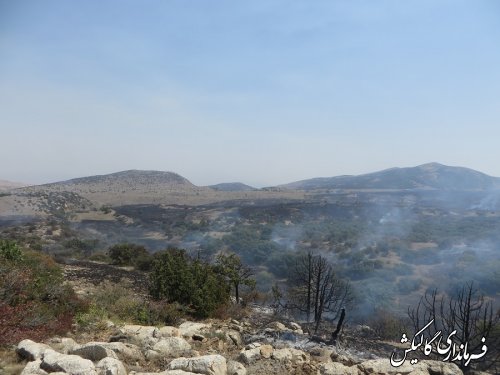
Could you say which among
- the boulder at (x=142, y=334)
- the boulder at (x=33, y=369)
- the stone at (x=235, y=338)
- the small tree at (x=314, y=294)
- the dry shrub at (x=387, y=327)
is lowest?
the dry shrub at (x=387, y=327)

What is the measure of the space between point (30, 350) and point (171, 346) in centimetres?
248

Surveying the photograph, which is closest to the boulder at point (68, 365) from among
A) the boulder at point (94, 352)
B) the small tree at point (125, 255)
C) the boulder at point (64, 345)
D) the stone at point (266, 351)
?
the boulder at point (94, 352)

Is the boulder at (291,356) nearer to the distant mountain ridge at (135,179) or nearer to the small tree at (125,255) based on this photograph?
the small tree at (125,255)

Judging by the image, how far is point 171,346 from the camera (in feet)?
25.3

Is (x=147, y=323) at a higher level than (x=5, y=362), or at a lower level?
lower

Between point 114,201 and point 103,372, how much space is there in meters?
70.6

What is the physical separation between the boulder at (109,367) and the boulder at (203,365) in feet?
2.81

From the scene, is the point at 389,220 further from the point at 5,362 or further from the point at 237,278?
the point at 5,362

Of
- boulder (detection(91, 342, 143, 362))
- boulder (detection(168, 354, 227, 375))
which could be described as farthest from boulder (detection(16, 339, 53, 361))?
boulder (detection(168, 354, 227, 375))

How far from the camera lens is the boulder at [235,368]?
6.59 metres

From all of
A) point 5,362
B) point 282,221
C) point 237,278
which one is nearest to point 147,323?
point 5,362

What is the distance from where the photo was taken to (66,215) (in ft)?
167

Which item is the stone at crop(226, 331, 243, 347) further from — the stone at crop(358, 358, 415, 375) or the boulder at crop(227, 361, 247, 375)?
the stone at crop(358, 358, 415, 375)

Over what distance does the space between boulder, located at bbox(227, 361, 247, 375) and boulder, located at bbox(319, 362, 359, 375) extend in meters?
1.48
